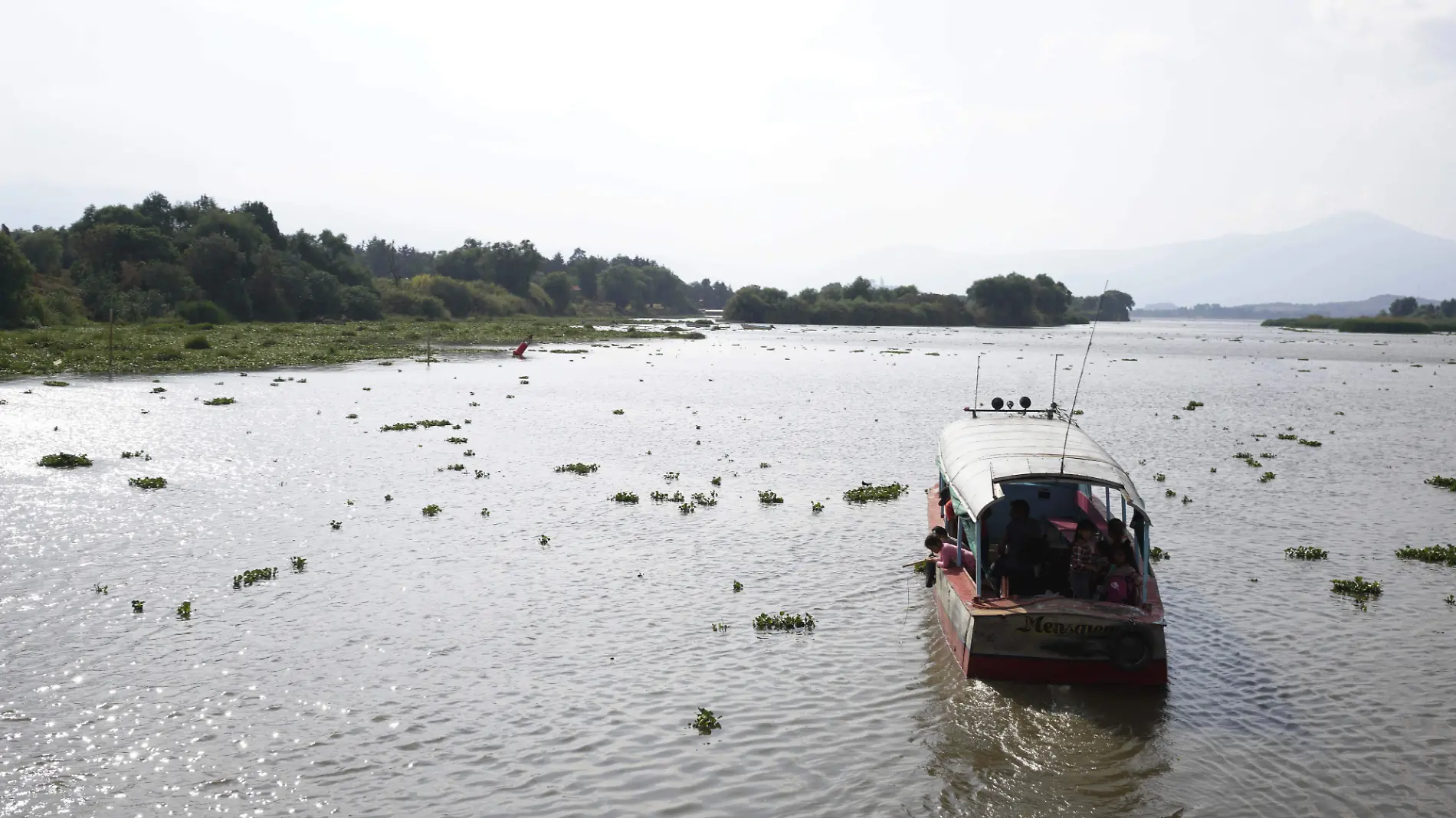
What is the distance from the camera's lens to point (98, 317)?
101438mm

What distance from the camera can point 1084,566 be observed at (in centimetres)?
1609

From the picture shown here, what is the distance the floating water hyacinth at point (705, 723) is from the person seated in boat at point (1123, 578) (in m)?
6.73

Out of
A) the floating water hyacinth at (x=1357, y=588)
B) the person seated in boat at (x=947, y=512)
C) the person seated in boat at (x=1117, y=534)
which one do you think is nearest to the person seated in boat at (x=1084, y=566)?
the person seated in boat at (x=1117, y=534)

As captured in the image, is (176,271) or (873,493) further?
(176,271)

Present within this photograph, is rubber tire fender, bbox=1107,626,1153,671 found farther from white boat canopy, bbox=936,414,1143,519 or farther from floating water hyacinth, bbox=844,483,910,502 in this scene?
floating water hyacinth, bbox=844,483,910,502

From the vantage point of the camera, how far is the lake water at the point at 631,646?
12320mm

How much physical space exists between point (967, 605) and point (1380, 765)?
577 cm

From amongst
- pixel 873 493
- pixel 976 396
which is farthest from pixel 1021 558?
pixel 976 396

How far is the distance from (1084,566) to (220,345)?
81.6 meters

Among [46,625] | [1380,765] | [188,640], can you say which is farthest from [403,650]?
[1380,765]

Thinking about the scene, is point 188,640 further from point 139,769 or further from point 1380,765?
point 1380,765

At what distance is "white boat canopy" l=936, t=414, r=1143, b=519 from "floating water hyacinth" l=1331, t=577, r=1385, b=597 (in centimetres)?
634

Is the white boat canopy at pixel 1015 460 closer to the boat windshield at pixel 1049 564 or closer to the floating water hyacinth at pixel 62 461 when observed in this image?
the boat windshield at pixel 1049 564

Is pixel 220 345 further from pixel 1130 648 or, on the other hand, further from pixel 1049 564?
pixel 1130 648
